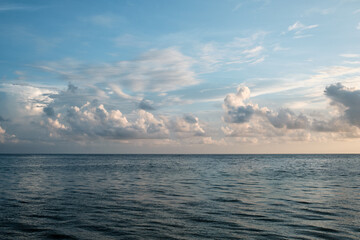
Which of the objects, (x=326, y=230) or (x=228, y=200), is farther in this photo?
(x=228, y=200)

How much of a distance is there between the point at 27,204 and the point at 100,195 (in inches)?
277

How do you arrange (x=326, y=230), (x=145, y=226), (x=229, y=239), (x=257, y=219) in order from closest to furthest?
(x=229, y=239)
(x=326, y=230)
(x=145, y=226)
(x=257, y=219)

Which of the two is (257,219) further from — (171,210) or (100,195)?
(100,195)

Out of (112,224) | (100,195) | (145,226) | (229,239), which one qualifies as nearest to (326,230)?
(229,239)

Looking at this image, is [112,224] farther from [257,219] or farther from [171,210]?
[257,219]

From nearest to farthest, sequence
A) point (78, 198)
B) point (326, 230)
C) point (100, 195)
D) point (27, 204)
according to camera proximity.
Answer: point (326, 230) < point (27, 204) < point (78, 198) < point (100, 195)

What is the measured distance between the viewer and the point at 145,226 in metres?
17.2

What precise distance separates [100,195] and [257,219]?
17322 mm

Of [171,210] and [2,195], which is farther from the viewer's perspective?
[2,195]

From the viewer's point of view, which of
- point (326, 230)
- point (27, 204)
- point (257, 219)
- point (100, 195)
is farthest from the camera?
point (100, 195)

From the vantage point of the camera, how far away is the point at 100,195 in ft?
96.7

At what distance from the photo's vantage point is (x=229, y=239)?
14.6m

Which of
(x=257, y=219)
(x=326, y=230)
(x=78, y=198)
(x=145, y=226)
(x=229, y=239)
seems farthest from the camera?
(x=78, y=198)

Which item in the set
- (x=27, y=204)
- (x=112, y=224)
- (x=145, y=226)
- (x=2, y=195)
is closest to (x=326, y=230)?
(x=145, y=226)
